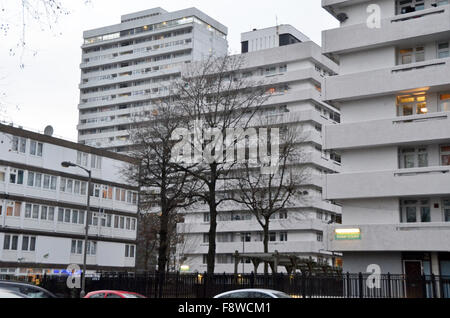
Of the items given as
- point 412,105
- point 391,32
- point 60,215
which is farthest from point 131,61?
point 412,105

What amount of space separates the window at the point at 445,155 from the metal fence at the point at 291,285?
25.1 ft

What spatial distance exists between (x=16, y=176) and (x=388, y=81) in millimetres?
33015

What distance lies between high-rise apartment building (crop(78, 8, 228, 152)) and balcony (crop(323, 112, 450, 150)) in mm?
85469

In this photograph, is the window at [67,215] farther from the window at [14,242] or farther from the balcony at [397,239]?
the balcony at [397,239]

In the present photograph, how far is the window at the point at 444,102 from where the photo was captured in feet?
127

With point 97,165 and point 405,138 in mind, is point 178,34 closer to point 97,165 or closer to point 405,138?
point 97,165

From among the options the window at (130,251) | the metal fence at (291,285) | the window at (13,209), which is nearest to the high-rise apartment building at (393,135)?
the metal fence at (291,285)

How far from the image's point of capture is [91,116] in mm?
135625

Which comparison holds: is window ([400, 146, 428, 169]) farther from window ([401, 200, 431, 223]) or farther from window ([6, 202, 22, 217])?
window ([6, 202, 22, 217])

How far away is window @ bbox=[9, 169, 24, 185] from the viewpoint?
5362 centimetres

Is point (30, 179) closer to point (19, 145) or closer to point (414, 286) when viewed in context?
point (19, 145)

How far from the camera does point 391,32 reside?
40.2 metres

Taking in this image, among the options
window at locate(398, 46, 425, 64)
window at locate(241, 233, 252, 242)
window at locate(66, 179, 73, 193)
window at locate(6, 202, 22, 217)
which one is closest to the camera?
Answer: window at locate(398, 46, 425, 64)

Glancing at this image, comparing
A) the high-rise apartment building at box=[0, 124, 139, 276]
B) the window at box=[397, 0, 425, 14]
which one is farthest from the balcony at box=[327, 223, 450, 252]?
the high-rise apartment building at box=[0, 124, 139, 276]
